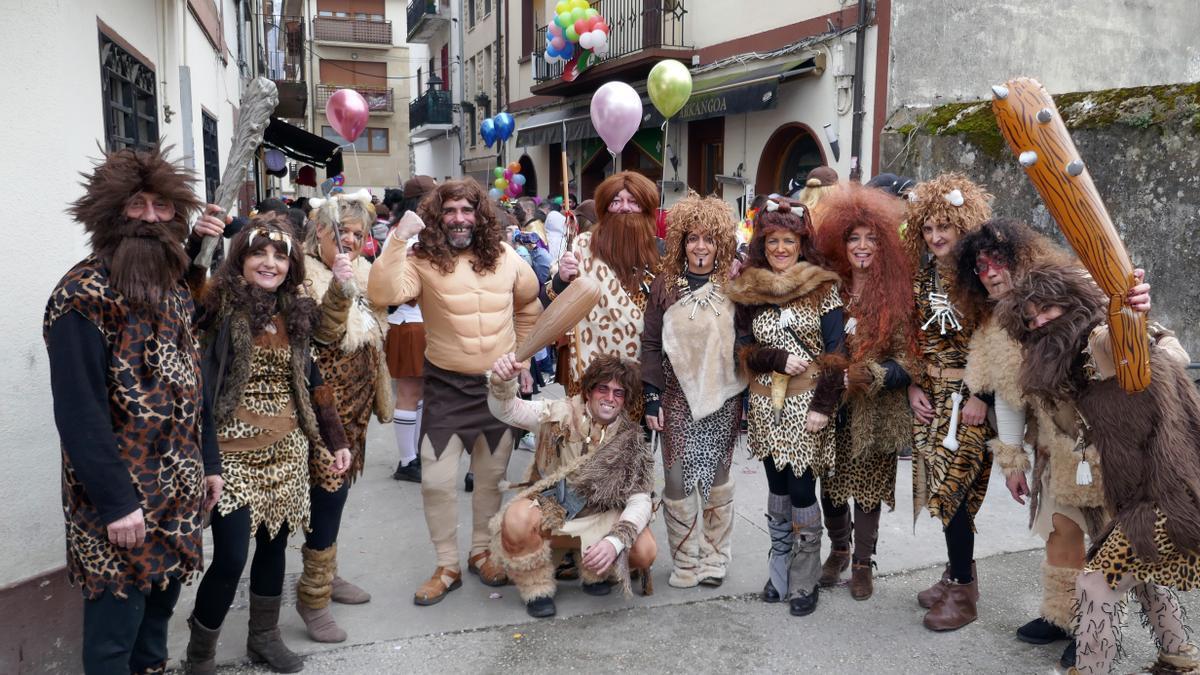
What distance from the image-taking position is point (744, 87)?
11.7 meters

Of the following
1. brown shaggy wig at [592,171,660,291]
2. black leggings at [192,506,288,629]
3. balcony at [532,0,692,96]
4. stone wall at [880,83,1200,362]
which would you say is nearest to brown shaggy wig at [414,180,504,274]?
brown shaggy wig at [592,171,660,291]

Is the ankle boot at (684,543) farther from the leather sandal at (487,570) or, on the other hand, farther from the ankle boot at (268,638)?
the ankle boot at (268,638)

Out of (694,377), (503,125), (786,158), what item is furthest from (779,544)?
(503,125)

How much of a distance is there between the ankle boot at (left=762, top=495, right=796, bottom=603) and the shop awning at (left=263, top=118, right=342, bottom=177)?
36.1 ft

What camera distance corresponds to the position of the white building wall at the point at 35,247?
3249 millimetres

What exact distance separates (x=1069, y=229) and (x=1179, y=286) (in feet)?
12.6

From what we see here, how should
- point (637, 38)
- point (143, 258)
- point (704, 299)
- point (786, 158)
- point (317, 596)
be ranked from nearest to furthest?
point (143, 258)
point (317, 596)
point (704, 299)
point (786, 158)
point (637, 38)

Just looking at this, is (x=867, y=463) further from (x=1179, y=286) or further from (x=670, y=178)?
(x=670, y=178)

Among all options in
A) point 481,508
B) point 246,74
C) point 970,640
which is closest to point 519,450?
point 481,508

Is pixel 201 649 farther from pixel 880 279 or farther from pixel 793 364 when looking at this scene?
pixel 880 279

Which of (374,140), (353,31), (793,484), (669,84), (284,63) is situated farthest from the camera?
(374,140)

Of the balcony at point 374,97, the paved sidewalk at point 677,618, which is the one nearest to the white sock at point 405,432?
the paved sidewalk at point 677,618

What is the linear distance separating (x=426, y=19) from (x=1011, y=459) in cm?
2994

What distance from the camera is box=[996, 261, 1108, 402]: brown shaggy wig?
2979 mm
